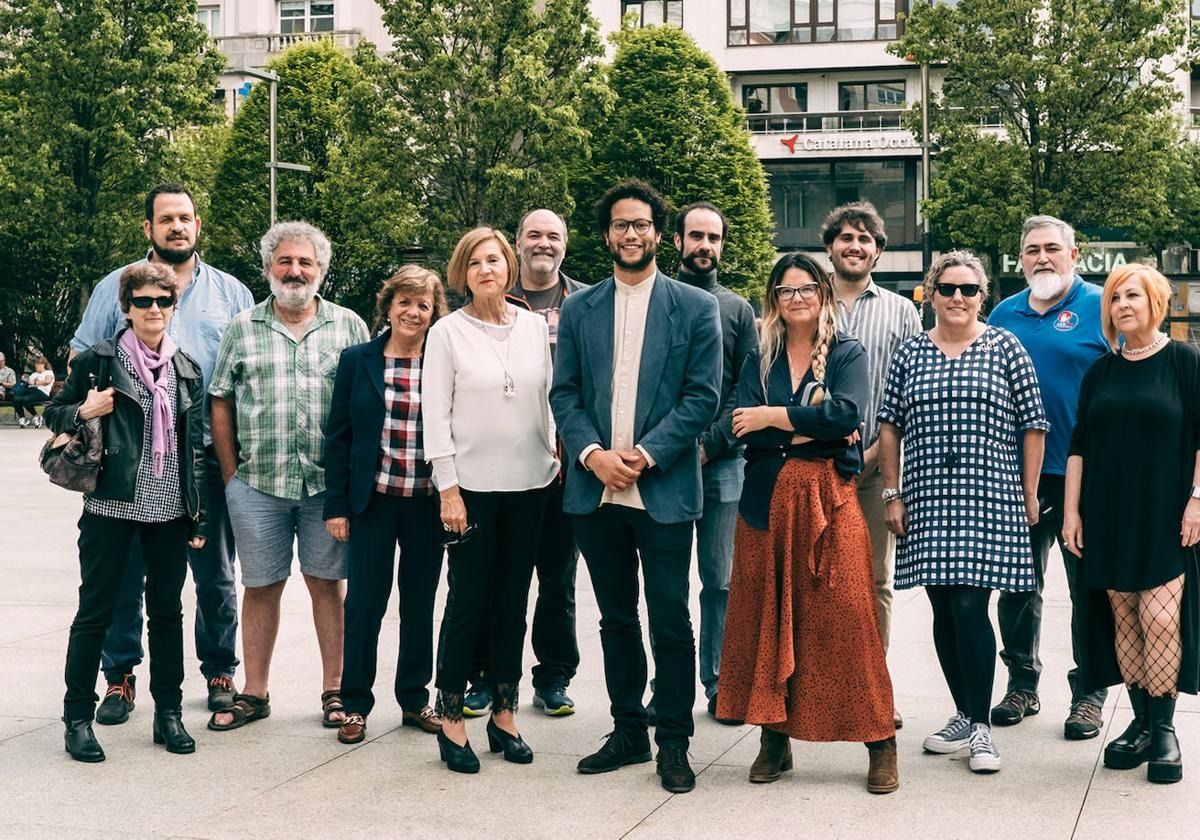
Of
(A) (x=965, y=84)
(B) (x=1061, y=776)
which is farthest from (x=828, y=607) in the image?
(A) (x=965, y=84)

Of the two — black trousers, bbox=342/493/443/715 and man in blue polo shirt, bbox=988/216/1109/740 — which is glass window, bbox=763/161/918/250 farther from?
black trousers, bbox=342/493/443/715

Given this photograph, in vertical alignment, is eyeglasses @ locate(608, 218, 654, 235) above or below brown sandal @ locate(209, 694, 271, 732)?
above

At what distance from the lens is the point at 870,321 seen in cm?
657

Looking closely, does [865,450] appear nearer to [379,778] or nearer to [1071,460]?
[1071,460]

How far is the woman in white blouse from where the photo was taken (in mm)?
5754

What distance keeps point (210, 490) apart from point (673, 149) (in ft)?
128

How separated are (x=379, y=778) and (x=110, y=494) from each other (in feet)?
5.09

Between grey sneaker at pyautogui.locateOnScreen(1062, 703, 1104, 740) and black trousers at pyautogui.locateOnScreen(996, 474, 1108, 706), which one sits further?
black trousers at pyautogui.locateOnScreen(996, 474, 1108, 706)

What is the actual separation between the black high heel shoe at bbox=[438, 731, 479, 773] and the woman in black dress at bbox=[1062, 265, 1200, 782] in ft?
8.02

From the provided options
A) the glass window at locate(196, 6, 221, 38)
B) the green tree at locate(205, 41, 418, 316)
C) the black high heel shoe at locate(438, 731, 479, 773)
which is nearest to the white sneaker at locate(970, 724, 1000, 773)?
the black high heel shoe at locate(438, 731, 479, 773)

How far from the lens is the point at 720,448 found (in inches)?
252

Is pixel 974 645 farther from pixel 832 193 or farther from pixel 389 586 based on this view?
pixel 832 193

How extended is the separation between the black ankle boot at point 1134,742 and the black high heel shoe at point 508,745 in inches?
88.5

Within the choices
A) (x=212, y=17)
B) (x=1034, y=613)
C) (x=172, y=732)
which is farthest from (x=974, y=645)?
(x=212, y=17)
